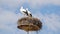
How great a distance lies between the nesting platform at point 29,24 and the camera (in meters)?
10.4

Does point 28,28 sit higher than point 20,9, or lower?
lower

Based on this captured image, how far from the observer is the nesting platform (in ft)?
34.2

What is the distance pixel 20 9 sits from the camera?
11430mm

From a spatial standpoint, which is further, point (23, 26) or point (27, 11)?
point (27, 11)

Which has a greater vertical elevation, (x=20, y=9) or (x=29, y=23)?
(x=20, y=9)

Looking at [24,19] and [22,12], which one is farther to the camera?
[22,12]

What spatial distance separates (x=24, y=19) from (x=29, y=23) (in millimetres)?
336

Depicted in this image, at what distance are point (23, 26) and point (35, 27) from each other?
0.53 meters

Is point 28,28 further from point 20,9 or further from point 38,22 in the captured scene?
point 20,9

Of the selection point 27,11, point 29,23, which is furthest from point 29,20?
point 27,11

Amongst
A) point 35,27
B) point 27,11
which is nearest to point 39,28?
point 35,27

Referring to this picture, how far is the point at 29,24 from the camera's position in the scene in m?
10.4

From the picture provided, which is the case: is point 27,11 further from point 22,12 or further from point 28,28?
point 28,28

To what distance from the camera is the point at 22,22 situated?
10.5m
